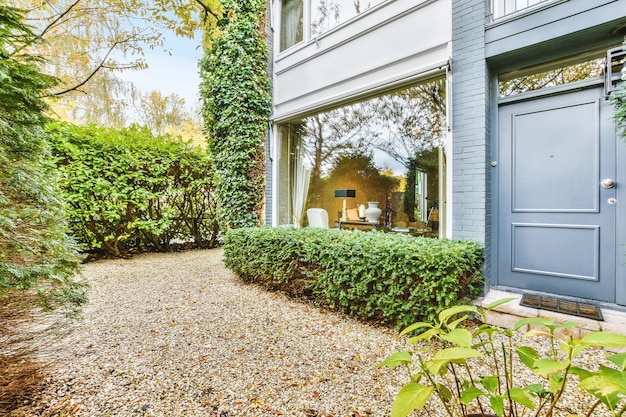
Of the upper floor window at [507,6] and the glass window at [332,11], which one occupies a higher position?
the glass window at [332,11]

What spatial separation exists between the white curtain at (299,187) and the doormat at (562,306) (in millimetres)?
3834

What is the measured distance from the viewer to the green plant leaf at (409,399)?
67cm

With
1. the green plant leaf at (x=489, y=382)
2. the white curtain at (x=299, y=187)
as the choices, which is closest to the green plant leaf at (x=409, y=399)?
the green plant leaf at (x=489, y=382)

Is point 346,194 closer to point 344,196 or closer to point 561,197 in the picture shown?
point 344,196

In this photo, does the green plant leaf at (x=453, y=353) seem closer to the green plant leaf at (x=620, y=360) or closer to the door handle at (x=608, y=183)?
the green plant leaf at (x=620, y=360)

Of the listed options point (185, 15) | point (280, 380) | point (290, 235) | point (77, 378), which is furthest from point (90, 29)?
point (280, 380)

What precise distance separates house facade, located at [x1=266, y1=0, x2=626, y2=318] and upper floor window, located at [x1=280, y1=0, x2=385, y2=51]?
62 mm

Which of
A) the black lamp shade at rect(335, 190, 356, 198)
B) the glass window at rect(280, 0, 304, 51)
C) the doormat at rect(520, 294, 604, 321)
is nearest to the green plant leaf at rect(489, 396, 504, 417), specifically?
the doormat at rect(520, 294, 604, 321)

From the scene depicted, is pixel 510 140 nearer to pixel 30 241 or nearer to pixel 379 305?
pixel 379 305

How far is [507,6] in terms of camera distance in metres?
3.08

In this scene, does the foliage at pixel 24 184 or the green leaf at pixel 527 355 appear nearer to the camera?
the green leaf at pixel 527 355

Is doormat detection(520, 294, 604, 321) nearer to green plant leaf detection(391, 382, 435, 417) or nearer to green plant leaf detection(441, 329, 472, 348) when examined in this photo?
green plant leaf detection(441, 329, 472, 348)

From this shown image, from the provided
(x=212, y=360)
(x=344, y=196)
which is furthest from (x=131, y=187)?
(x=212, y=360)

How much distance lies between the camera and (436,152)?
13.1 feet
